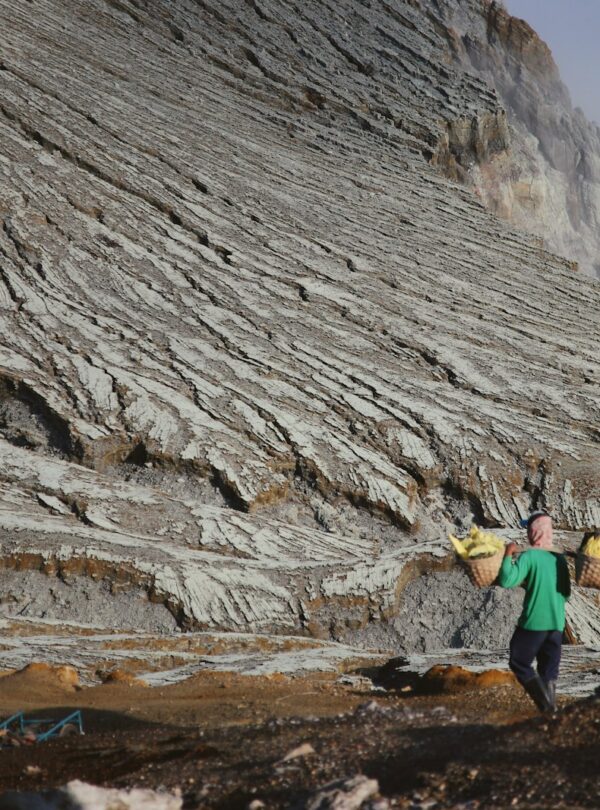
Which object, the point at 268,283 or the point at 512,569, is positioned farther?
the point at 268,283

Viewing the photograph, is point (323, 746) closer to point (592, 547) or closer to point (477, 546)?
point (477, 546)

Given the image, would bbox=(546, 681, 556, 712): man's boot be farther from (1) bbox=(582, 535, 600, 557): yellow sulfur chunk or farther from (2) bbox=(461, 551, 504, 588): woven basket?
(1) bbox=(582, 535, 600, 557): yellow sulfur chunk

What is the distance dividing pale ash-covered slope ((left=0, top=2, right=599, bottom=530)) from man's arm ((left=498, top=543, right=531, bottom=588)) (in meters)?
5.94

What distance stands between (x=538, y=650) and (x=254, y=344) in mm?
9010

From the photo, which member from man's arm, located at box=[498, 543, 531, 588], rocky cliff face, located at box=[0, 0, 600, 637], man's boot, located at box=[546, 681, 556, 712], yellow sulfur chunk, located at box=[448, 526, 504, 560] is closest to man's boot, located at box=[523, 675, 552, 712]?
man's boot, located at box=[546, 681, 556, 712]

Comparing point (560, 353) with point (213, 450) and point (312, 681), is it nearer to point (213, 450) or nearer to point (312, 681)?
point (213, 450)

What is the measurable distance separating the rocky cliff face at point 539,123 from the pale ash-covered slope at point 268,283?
6.93m

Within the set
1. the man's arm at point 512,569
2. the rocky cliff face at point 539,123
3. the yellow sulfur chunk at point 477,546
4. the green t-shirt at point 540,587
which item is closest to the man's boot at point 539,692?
the green t-shirt at point 540,587

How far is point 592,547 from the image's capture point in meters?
4.90

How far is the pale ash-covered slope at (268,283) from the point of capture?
11273 millimetres

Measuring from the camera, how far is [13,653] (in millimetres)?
7441

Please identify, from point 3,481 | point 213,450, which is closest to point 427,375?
point 213,450

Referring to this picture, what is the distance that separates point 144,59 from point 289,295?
1223cm

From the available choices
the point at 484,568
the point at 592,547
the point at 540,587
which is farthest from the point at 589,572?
the point at 484,568
